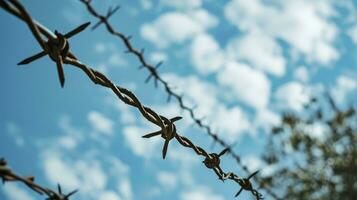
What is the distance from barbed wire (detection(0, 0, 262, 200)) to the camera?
878 millimetres

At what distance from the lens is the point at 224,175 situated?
164cm

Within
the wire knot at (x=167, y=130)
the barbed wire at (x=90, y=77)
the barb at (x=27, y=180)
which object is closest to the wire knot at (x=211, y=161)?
the barbed wire at (x=90, y=77)

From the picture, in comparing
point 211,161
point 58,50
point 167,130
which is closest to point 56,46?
point 58,50

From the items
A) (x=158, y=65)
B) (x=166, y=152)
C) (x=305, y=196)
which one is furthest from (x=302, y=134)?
(x=166, y=152)

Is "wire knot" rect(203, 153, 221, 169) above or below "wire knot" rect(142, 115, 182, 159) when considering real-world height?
above

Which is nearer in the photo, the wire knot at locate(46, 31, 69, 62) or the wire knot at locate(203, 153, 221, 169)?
the wire knot at locate(46, 31, 69, 62)

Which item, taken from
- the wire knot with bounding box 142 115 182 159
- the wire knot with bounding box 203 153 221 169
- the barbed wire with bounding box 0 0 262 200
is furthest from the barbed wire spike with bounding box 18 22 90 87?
the wire knot with bounding box 203 153 221 169

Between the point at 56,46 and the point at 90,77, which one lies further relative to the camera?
the point at 90,77

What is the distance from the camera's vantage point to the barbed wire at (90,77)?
34.6 inches

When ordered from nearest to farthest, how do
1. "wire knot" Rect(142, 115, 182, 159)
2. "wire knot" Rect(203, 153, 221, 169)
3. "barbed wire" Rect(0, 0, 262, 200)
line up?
1. "barbed wire" Rect(0, 0, 262, 200)
2. "wire knot" Rect(142, 115, 182, 159)
3. "wire knot" Rect(203, 153, 221, 169)

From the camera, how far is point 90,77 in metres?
1.12

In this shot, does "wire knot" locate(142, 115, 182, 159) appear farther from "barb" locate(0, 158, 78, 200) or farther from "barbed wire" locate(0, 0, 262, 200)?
"barb" locate(0, 158, 78, 200)

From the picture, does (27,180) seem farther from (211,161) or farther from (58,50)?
(211,161)

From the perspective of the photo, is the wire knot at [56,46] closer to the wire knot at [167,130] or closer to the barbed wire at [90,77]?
the barbed wire at [90,77]
